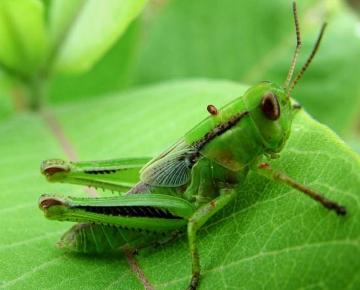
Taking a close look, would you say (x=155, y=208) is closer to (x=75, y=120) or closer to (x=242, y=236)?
(x=242, y=236)

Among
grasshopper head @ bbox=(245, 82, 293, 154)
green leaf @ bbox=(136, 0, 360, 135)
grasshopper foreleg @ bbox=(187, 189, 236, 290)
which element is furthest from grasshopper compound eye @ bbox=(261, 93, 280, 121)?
green leaf @ bbox=(136, 0, 360, 135)

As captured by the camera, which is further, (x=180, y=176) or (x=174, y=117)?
(x=174, y=117)

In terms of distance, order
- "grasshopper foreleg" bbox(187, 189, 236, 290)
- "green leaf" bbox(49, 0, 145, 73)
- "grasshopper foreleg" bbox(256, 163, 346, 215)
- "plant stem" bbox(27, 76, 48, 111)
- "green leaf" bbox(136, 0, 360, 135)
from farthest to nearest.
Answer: "green leaf" bbox(136, 0, 360, 135) < "plant stem" bbox(27, 76, 48, 111) < "green leaf" bbox(49, 0, 145, 73) < "grasshopper foreleg" bbox(187, 189, 236, 290) < "grasshopper foreleg" bbox(256, 163, 346, 215)

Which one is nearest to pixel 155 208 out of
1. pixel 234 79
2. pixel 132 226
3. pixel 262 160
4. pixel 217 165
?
pixel 132 226

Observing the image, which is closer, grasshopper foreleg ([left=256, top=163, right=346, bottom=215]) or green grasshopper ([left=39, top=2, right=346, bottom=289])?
grasshopper foreleg ([left=256, top=163, right=346, bottom=215])

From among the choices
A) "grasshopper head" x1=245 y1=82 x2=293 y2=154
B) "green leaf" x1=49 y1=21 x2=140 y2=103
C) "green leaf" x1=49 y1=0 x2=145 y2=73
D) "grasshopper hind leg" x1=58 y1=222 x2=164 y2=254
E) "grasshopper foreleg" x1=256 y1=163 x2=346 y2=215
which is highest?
"green leaf" x1=49 y1=0 x2=145 y2=73

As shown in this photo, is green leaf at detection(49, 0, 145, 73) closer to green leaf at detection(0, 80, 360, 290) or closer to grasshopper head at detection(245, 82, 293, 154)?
green leaf at detection(0, 80, 360, 290)

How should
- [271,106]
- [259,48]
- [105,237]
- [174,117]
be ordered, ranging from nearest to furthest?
[271,106] < [105,237] < [174,117] < [259,48]

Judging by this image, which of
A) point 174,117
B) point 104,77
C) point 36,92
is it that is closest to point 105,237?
point 174,117

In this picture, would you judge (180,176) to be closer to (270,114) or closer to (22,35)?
(270,114)
